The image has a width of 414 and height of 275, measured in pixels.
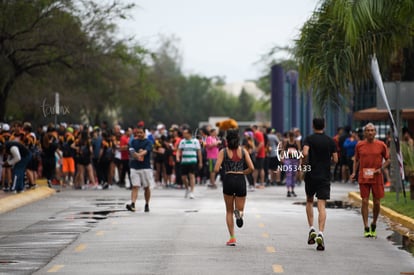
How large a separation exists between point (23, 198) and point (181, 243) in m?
11.2

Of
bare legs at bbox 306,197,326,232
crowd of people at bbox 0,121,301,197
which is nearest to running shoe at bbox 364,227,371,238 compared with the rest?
bare legs at bbox 306,197,326,232

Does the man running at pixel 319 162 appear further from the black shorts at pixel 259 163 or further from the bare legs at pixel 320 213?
the black shorts at pixel 259 163

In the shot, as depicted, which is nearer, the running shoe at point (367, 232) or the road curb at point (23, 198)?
the running shoe at point (367, 232)

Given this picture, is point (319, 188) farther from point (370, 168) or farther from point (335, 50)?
point (335, 50)

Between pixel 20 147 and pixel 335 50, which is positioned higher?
pixel 335 50

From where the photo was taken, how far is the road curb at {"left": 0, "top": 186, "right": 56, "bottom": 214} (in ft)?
80.1

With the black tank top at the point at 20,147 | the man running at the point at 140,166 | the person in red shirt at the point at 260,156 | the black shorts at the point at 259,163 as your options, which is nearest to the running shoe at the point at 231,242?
the man running at the point at 140,166

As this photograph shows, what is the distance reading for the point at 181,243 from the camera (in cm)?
1633

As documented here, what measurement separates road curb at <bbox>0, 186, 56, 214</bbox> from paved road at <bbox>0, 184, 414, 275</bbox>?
0.28 meters

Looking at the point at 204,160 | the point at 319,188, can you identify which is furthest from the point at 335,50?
the point at 204,160

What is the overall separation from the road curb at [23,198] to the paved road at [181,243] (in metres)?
0.28

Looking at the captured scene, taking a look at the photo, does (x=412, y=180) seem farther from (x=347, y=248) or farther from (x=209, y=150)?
(x=209, y=150)

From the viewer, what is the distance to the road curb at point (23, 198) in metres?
24.4

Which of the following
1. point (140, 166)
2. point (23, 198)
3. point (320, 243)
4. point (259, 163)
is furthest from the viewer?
point (259, 163)
